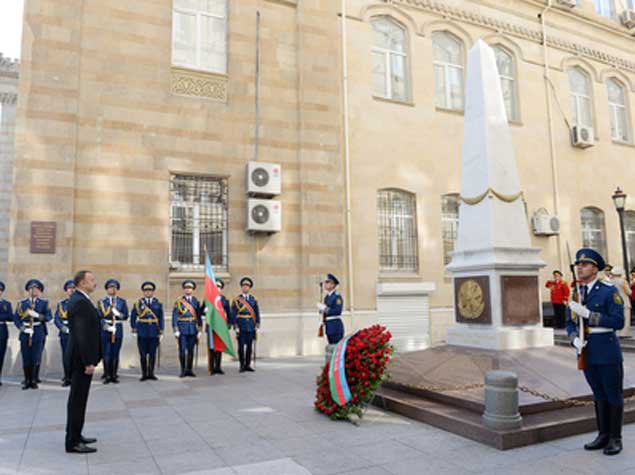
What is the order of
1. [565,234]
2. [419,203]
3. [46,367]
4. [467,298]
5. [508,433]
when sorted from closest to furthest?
1. [508,433]
2. [467,298]
3. [46,367]
4. [419,203]
5. [565,234]

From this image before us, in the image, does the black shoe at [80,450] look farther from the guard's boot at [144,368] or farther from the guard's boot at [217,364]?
the guard's boot at [217,364]

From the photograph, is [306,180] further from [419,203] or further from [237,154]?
[419,203]

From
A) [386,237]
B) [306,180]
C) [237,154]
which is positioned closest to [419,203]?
[386,237]

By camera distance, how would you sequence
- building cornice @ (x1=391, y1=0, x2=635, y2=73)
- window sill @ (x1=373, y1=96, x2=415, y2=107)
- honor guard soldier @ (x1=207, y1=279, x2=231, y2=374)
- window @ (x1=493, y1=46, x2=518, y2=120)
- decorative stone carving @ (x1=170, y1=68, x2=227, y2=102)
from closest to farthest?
honor guard soldier @ (x1=207, y1=279, x2=231, y2=374)
decorative stone carving @ (x1=170, y1=68, x2=227, y2=102)
window sill @ (x1=373, y1=96, x2=415, y2=107)
building cornice @ (x1=391, y1=0, x2=635, y2=73)
window @ (x1=493, y1=46, x2=518, y2=120)

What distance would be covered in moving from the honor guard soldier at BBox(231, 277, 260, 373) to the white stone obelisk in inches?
158

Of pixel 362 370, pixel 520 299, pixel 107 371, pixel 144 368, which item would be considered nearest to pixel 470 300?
pixel 520 299

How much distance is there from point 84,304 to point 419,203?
10451 mm

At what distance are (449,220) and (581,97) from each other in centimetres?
787

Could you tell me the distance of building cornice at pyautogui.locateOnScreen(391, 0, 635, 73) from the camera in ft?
49.8

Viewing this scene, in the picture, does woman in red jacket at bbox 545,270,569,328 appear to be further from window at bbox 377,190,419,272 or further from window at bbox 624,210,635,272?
window at bbox 624,210,635,272

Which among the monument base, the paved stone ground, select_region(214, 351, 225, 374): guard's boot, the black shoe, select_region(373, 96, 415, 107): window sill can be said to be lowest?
the paved stone ground

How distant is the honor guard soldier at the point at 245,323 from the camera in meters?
10.3

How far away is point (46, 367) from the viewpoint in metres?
9.88

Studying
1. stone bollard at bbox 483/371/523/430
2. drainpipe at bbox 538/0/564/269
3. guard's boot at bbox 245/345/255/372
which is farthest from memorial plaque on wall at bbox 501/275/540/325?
drainpipe at bbox 538/0/564/269
